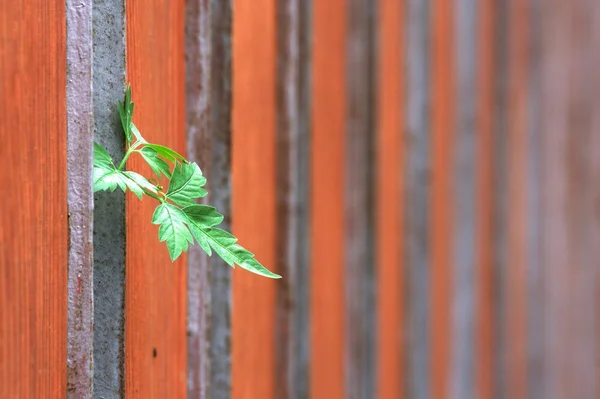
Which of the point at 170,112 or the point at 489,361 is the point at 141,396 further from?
the point at 489,361

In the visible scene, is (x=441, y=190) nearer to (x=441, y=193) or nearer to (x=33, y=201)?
(x=441, y=193)

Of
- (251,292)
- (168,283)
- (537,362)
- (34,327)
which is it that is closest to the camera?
(34,327)

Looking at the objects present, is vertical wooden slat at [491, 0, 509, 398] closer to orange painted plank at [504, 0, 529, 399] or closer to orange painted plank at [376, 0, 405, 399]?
orange painted plank at [504, 0, 529, 399]

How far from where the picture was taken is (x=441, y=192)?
227 cm

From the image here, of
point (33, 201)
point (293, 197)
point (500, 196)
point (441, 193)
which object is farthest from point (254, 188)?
point (500, 196)

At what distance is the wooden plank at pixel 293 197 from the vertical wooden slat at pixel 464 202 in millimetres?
894

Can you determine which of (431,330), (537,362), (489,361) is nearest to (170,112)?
(431,330)

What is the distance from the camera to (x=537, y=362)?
109 inches

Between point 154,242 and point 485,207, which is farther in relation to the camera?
point 485,207

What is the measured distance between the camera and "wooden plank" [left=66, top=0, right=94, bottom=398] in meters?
0.76

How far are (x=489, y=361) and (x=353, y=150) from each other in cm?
113

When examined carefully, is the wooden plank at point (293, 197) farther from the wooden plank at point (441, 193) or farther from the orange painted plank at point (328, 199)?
the wooden plank at point (441, 193)

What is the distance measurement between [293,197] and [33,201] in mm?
818

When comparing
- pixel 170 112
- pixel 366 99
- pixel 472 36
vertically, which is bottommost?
pixel 170 112
